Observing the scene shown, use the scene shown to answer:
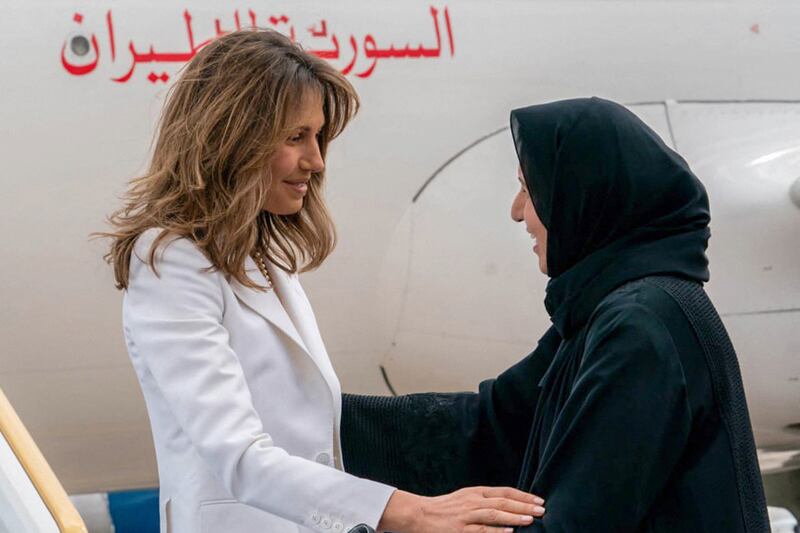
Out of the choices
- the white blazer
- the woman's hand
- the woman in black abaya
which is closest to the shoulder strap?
the woman in black abaya

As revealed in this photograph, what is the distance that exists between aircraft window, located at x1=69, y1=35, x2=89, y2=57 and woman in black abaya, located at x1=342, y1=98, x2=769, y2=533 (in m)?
2.18

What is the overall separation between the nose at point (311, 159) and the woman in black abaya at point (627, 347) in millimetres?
386

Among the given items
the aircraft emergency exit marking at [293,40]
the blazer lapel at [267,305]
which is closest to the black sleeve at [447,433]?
the blazer lapel at [267,305]

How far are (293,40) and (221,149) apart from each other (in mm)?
1837

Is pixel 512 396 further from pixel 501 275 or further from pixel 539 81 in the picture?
pixel 539 81

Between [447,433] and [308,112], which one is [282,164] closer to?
[308,112]

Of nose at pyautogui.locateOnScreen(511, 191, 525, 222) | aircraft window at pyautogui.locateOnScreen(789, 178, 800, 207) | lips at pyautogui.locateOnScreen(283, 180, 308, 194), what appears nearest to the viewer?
nose at pyautogui.locateOnScreen(511, 191, 525, 222)

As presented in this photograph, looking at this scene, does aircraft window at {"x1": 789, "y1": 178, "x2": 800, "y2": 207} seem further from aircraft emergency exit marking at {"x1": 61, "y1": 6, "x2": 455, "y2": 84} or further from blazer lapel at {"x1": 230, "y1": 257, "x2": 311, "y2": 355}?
blazer lapel at {"x1": 230, "y1": 257, "x2": 311, "y2": 355}

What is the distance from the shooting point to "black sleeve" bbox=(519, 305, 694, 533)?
194cm

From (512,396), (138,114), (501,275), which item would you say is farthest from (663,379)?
(138,114)

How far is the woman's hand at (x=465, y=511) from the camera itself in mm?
2066

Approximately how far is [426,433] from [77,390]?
6.45ft

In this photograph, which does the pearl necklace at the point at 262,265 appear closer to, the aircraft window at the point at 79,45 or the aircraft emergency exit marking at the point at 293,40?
the aircraft emergency exit marking at the point at 293,40

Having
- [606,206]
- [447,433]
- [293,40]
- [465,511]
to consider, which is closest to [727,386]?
[606,206]
